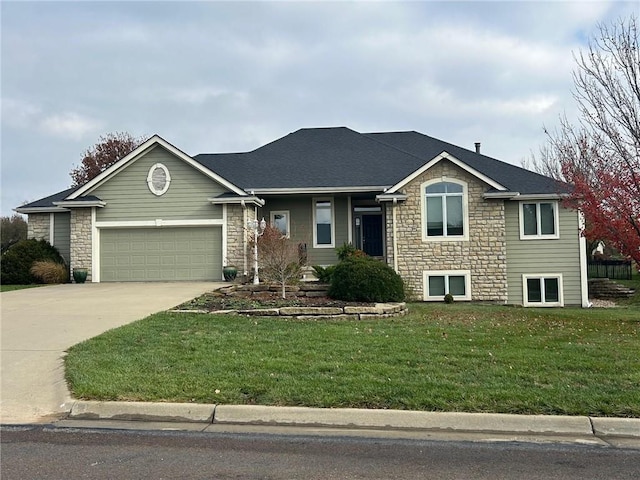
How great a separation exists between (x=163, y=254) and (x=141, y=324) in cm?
954

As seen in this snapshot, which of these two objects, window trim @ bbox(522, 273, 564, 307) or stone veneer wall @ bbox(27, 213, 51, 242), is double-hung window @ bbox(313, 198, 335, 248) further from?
stone veneer wall @ bbox(27, 213, 51, 242)

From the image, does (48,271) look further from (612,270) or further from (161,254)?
(612,270)

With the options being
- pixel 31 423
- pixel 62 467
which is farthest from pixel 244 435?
pixel 31 423

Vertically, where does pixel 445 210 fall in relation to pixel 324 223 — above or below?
above

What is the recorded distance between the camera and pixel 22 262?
19.6 meters

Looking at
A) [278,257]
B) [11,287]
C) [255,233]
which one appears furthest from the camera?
[255,233]

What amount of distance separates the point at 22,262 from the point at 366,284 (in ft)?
44.6

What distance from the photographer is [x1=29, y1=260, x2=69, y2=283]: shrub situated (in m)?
19.2

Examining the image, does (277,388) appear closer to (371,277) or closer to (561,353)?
(561,353)

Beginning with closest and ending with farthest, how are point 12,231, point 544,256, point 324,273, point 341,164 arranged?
1. point 324,273
2. point 544,256
3. point 341,164
4. point 12,231

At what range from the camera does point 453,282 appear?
18.8 metres

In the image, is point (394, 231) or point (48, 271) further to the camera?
point (48, 271)

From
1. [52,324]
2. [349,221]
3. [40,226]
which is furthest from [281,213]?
[52,324]

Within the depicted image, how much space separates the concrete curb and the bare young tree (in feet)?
31.4
